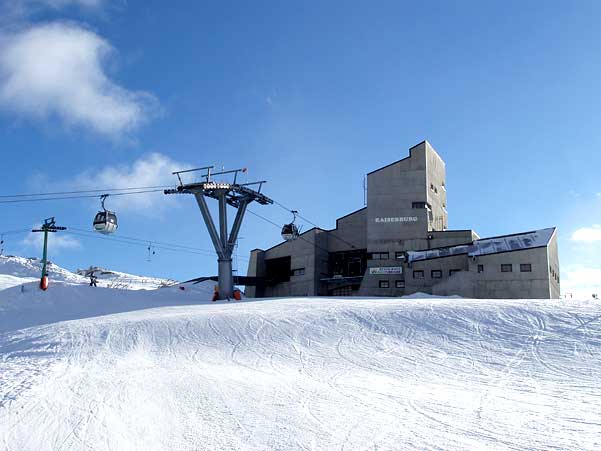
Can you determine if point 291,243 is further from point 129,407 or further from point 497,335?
point 129,407

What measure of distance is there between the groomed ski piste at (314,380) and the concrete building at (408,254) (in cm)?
1680

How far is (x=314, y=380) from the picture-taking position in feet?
46.4

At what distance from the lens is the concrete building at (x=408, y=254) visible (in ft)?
124

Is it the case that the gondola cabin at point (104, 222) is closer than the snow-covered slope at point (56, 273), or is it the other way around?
the gondola cabin at point (104, 222)

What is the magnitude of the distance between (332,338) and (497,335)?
198 inches

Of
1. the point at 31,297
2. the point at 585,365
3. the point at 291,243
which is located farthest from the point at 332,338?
the point at 291,243

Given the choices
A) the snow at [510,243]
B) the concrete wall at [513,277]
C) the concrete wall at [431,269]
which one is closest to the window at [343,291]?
the concrete wall at [431,269]

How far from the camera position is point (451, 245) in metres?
44.8

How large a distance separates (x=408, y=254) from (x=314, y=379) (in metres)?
30.7

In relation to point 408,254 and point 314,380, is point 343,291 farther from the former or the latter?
point 314,380

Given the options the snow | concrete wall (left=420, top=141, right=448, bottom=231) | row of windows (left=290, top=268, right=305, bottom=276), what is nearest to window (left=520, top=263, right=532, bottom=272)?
the snow

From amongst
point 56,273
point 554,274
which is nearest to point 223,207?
point 554,274

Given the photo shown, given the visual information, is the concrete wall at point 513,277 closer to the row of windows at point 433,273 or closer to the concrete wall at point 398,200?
the row of windows at point 433,273

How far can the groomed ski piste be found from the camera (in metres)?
10.1
